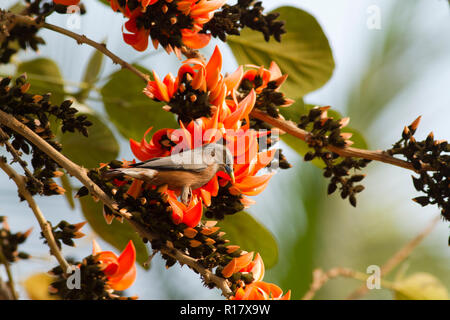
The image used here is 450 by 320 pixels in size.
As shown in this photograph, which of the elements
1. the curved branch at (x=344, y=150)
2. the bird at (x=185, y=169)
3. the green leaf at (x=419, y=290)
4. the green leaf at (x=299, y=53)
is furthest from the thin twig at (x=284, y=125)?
the green leaf at (x=419, y=290)

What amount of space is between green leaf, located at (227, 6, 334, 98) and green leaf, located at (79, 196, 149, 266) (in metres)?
0.30

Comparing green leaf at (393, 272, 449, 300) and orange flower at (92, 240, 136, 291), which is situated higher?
orange flower at (92, 240, 136, 291)

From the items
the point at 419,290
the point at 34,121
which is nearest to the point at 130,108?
the point at 34,121

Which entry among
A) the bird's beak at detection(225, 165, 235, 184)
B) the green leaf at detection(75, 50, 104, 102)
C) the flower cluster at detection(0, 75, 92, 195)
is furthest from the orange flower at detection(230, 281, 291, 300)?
the green leaf at detection(75, 50, 104, 102)

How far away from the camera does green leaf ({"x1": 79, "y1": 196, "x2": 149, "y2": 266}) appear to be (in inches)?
28.9

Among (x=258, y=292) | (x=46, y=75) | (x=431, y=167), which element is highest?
(x=46, y=75)

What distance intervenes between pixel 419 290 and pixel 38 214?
2.28 feet

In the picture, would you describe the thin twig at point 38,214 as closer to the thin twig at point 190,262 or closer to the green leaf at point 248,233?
the thin twig at point 190,262

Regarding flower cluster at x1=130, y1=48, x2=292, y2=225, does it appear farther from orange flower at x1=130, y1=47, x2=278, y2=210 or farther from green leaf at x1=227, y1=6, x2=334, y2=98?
green leaf at x1=227, y1=6, x2=334, y2=98

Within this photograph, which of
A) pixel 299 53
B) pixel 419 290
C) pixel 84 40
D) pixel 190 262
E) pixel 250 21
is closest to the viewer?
pixel 190 262

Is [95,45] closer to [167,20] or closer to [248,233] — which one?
[167,20]

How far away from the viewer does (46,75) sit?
34.6 inches

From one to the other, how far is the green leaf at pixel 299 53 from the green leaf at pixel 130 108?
0.48 ft
